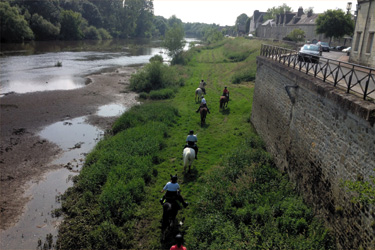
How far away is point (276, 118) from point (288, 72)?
2882 millimetres

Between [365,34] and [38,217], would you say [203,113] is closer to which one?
[38,217]

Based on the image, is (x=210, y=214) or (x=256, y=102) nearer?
(x=210, y=214)

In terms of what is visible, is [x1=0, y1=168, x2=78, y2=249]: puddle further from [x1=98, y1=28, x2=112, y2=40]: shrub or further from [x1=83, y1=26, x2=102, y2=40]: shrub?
[x1=98, y1=28, x2=112, y2=40]: shrub

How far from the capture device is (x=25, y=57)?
173ft

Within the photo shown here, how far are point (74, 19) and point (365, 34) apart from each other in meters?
84.8

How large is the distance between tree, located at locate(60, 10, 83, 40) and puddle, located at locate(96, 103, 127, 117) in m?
68.8

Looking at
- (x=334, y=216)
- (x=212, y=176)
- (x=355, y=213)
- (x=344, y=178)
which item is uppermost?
(x=344, y=178)

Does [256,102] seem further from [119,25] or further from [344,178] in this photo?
[119,25]

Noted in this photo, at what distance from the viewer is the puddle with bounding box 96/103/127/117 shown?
25.7m

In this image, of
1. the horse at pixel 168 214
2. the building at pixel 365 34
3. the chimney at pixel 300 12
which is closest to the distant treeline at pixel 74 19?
the chimney at pixel 300 12

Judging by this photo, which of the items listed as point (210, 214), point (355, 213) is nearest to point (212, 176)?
point (210, 214)

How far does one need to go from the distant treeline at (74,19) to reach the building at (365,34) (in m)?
68.7

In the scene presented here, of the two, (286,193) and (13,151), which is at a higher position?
(286,193)

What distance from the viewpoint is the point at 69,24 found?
281 feet
